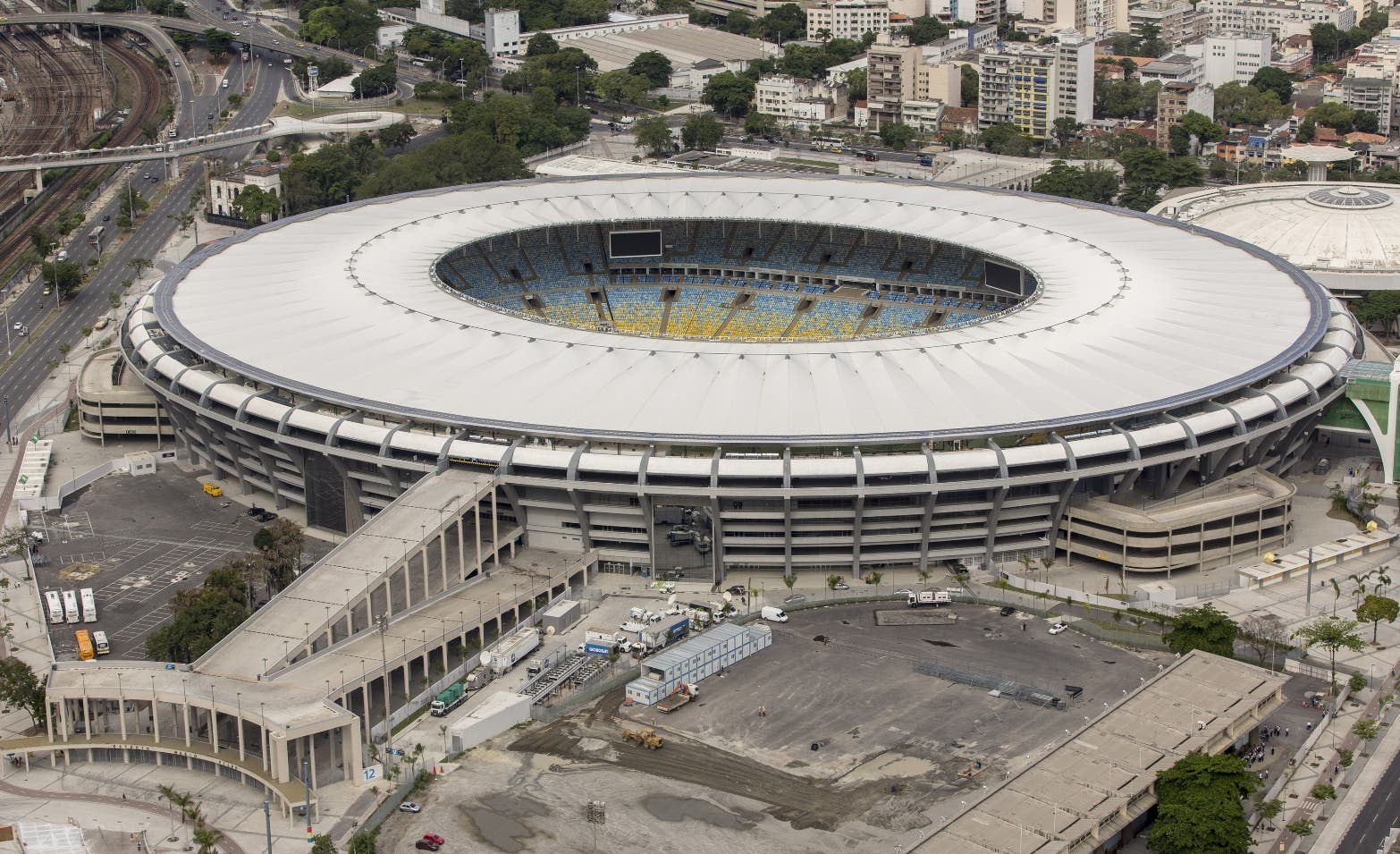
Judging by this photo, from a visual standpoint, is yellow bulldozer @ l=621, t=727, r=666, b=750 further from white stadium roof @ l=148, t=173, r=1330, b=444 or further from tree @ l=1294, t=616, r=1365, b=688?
tree @ l=1294, t=616, r=1365, b=688

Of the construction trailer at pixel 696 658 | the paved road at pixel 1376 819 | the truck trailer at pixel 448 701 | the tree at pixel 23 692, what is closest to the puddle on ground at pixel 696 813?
the construction trailer at pixel 696 658

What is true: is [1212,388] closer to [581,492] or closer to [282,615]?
[581,492]

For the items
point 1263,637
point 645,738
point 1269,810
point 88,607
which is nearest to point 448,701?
point 645,738

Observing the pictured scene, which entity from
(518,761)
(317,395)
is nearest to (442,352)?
(317,395)

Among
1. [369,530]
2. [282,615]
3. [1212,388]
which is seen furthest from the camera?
[1212,388]

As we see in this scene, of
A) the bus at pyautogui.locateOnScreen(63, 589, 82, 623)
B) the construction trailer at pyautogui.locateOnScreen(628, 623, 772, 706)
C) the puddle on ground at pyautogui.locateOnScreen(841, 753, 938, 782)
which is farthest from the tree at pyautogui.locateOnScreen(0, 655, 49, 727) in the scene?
the puddle on ground at pyautogui.locateOnScreen(841, 753, 938, 782)

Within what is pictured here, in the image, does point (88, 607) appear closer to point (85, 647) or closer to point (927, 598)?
point (85, 647)
